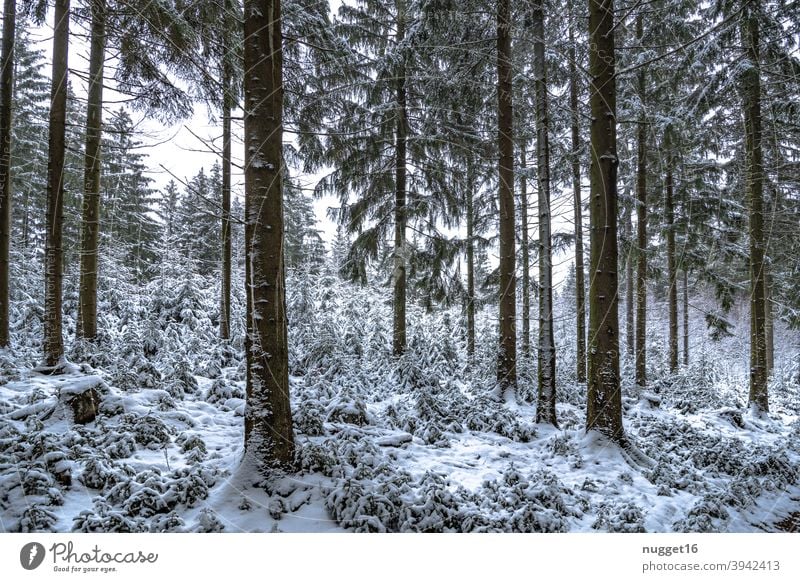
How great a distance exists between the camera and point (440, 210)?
395 inches

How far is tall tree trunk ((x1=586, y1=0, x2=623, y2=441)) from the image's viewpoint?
4.77 meters

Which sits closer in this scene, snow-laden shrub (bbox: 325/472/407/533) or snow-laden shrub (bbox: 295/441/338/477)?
snow-laden shrub (bbox: 325/472/407/533)

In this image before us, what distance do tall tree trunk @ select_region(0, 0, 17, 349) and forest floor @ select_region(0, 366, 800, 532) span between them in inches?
50.3

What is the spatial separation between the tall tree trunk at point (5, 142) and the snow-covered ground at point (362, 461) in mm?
1049

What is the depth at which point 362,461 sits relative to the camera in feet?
12.8

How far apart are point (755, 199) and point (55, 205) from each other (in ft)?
43.2

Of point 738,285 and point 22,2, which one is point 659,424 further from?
point 22,2

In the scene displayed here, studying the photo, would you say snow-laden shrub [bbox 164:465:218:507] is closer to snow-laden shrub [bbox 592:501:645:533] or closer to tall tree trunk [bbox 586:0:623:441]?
snow-laden shrub [bbox 592:501:645:533]

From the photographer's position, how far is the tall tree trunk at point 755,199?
24.1 ft

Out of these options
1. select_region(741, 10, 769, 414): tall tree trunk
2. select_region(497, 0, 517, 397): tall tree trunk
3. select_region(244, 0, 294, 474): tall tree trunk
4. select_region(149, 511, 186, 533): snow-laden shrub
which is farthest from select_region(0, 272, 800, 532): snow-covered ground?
select_region(741, 10, 769, 414): tall tree trunk

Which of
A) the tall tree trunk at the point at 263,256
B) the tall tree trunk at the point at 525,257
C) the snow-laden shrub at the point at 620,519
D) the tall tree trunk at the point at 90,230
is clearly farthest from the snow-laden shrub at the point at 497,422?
the tall tree trunk at the point at 90,230

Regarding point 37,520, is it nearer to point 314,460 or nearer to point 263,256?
point 314,460
